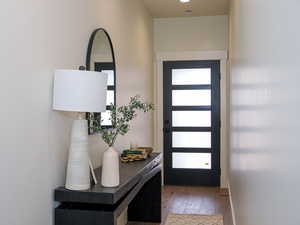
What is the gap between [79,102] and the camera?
2.00 m

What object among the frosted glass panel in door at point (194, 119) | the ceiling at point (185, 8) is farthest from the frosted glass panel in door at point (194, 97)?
the ceiling at point (185, 8)

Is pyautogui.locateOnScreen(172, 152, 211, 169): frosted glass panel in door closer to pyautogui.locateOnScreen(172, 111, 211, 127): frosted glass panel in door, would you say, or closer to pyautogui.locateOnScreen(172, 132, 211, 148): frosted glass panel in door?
pyautogui.locateOnScreen(172, 132, 211, 148): frosted glass panel in door

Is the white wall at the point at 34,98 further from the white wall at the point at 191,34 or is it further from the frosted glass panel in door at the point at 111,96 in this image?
the white wall at the point at 191,34

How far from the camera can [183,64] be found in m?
5.74

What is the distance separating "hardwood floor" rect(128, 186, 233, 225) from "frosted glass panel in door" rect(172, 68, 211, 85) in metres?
1.71

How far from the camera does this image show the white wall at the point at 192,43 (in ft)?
18.5

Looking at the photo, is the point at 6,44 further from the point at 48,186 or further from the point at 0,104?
the point at 48,186

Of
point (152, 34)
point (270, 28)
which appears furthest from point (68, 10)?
point (152, 34)

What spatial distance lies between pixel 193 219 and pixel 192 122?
6.35ft

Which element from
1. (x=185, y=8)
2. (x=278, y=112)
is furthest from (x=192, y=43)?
(x=278, y=112)

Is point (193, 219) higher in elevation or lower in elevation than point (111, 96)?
lower

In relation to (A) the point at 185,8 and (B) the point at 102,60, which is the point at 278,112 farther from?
(A) the point at 185,8

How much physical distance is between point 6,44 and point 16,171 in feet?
2.03

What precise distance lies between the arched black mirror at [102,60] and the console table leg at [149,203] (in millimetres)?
1150
